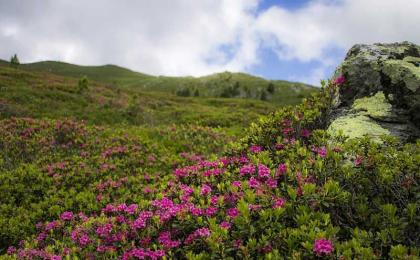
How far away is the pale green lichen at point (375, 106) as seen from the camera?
28.9ft

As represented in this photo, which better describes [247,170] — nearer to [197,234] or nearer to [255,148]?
[255,148]

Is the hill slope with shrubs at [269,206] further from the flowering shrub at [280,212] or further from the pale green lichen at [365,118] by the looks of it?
the pale green lichen at [365,118]

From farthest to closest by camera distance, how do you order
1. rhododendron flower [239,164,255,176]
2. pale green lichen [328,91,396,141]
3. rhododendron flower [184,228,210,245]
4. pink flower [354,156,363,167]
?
pale green lichen [328,91,396,141] → rhododendron flower [239,164,255,176] → pink flower [354,156,363,167] → rhododendron flower [184,228,210,245]

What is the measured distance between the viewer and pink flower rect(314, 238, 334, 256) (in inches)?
184

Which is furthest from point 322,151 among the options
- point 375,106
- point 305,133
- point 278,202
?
point 375,106

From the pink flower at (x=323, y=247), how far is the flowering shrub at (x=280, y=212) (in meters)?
0.01

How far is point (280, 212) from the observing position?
552 centimetres

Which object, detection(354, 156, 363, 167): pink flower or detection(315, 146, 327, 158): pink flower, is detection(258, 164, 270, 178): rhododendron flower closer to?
detection(315, 146, 327, 158): pink flower

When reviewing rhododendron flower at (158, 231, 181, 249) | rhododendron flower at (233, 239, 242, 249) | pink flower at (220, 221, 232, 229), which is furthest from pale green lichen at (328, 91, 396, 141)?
rhododendron flower at (158, 231, 181, 249)

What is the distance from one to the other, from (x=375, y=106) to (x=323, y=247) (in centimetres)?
542

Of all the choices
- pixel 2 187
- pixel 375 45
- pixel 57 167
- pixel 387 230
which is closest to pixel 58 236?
pixel 2 187

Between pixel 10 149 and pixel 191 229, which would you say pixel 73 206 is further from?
pixel 10 149

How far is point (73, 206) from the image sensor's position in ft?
37.0

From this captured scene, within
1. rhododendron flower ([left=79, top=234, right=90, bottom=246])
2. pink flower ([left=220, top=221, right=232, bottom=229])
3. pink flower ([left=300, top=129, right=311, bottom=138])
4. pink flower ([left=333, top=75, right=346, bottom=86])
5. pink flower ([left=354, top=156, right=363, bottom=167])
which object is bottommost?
rhododendron flower ([left=79, top=234, right=90, bottom=246])
